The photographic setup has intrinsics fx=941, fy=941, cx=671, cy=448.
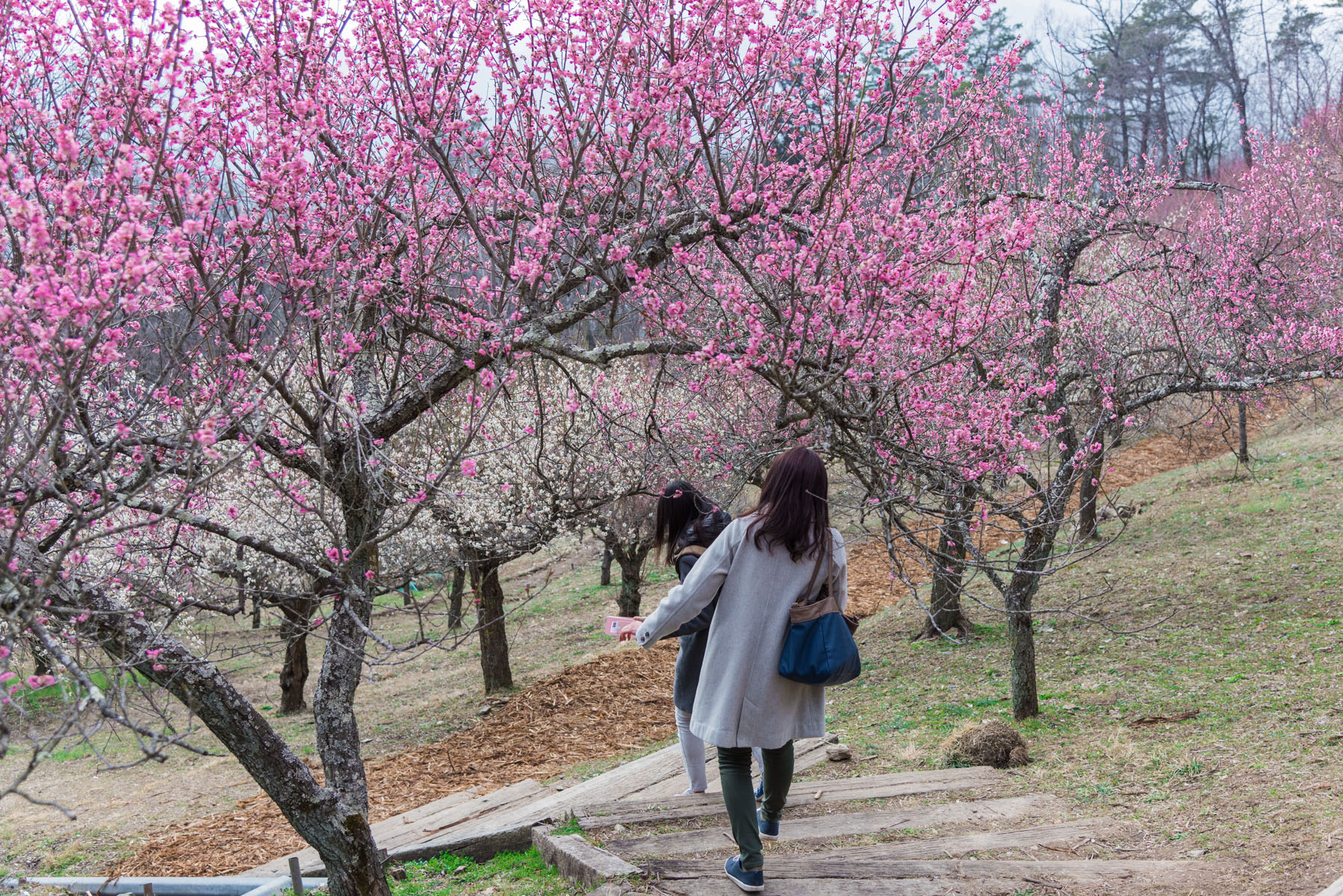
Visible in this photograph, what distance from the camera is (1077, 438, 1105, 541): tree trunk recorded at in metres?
6.12

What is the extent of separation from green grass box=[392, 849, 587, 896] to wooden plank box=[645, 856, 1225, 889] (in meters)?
0.56

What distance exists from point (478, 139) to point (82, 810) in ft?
33.0

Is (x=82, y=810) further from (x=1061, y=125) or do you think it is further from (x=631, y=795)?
(x=1061, y=125)

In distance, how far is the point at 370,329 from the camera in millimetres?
5465

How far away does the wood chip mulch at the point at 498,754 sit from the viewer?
788cm

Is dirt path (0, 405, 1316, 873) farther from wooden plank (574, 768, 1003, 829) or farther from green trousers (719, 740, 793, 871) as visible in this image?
green trousers (719, 740, 793, 871)

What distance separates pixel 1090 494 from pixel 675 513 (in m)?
8.87

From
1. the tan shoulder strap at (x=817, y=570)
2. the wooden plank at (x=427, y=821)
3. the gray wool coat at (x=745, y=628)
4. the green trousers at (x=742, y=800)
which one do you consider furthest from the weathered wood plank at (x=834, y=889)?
the wooden plank at (x=427, y=821)

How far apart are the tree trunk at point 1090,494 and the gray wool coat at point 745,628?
8.80 feet

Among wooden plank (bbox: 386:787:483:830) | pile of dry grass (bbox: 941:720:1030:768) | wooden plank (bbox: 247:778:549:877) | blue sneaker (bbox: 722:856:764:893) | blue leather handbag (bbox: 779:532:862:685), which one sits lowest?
wooden plank (bbox: 386:787:483:830)

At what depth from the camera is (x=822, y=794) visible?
16.6 ft

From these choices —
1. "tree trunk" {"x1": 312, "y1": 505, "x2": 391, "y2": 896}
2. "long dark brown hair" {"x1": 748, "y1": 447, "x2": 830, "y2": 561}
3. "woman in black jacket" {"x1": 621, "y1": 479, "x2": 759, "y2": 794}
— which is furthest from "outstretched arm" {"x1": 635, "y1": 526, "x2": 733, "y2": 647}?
"tree trunk" {"x1": 312, "y1": 505, "x2": 391, "y2": 896}

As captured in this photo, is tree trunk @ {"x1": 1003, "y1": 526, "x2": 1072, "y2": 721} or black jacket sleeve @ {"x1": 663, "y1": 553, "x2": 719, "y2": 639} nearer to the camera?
black jacket sleeve @ {"x1": 663, "y1": 553, "x2": 719, "y2": 639}

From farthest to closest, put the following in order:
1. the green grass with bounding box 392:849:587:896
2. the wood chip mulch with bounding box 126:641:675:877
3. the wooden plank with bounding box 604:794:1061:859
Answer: the wood chip mulch with bounding box 126:641:675:877
the green grass with bounding box 392:849:587:896
the wooden plank with bounding box 604:794:1061:859
